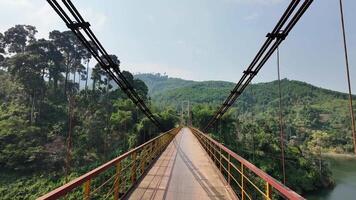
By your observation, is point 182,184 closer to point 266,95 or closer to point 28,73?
point 28,73

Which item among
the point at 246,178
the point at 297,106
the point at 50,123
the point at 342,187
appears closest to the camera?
the point at 246,178

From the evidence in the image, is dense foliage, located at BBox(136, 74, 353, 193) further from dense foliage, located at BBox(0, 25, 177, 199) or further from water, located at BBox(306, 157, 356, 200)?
dense foliage, located at BBox(0, 25, 177, 199)

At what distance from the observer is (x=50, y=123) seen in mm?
42156

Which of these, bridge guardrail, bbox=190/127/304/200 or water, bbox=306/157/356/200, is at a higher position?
bridge guardrail, bbox=190/127/304/200

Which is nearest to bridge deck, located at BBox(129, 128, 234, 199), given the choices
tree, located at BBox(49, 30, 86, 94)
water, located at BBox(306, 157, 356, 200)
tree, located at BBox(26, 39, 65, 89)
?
water, located at BBox(306, 157, 356, 200)

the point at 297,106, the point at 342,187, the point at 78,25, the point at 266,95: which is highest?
the point at 266,95

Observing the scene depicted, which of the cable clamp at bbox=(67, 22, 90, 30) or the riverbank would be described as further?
the riverbank

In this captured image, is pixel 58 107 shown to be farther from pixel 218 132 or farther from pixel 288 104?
pixel 288 104

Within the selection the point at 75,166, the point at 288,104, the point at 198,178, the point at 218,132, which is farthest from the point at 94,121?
the point at 288,104

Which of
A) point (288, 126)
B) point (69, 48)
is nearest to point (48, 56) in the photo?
point (69, 48)

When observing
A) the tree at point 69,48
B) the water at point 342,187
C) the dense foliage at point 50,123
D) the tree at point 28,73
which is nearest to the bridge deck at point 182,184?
the dense foliage at point 50,123

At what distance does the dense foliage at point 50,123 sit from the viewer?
31.1m

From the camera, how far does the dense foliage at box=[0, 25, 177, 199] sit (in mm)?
31141

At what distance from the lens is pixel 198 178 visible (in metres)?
8.19
